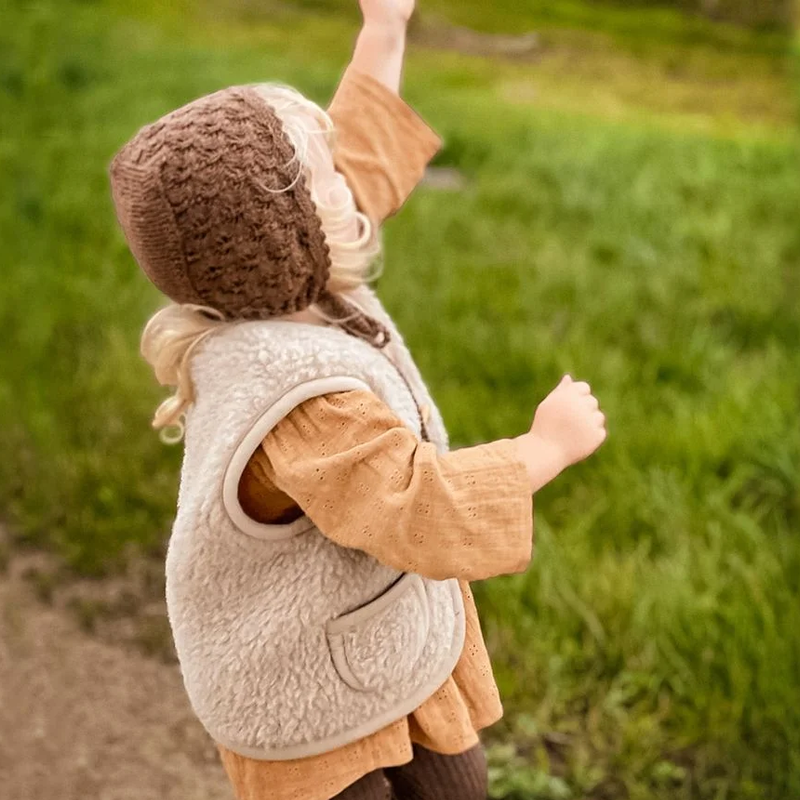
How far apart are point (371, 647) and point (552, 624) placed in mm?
1106

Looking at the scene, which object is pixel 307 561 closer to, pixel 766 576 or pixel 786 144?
pixel 766 576

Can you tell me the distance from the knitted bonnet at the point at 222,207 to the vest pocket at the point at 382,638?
1.20 ft

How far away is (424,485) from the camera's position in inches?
45.6

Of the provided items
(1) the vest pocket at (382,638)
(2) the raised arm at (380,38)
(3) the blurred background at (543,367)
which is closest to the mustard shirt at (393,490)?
(1) the vest pocket at (382,638)

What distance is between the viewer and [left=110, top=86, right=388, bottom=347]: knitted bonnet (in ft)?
3.89

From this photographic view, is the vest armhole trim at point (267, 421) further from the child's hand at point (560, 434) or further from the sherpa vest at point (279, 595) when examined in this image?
the child's hand at point (560, 434)

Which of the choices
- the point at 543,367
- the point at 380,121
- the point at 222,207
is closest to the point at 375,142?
the point at 380,121

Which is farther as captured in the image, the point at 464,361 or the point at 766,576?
the point at 464,361

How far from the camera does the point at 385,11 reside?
155cm

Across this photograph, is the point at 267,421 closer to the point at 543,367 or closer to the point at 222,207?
the point at 222,207

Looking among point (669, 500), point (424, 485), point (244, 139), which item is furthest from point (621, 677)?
point (244, 139)

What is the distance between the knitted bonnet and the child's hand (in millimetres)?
309

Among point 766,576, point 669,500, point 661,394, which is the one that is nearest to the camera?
point 766,576

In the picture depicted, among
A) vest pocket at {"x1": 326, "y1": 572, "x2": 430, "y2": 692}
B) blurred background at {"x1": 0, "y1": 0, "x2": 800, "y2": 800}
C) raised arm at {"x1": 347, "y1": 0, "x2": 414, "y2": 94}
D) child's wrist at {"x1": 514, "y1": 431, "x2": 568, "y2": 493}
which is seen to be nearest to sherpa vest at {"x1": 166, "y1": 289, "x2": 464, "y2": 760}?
vest pocket at {"x1": 326, "y1": 572, "x2": 430, "y2": 692}
